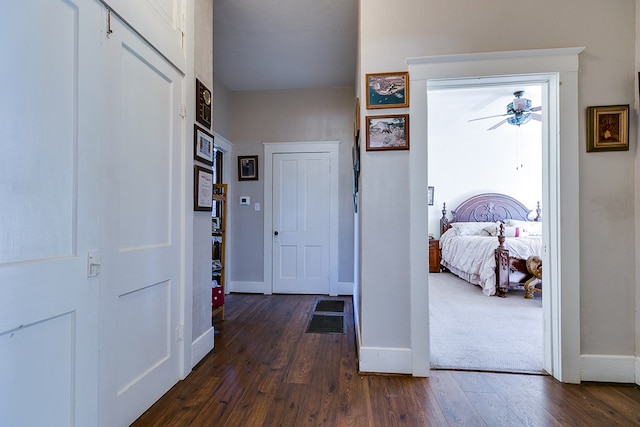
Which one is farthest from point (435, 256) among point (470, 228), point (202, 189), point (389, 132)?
point (202, 189)

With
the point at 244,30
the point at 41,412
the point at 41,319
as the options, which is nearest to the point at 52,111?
the point at 41,319

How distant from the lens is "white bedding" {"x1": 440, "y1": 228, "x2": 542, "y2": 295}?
407cm

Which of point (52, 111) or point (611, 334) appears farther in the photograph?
point (611, 334)

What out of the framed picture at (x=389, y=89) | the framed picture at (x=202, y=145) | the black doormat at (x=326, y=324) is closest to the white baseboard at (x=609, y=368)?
the black doormat at (x=326, y=324)

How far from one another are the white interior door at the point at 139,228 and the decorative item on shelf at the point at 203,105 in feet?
0.65

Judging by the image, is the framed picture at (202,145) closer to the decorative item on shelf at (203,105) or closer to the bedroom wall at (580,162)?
the decorative item on shelf at (203,105)

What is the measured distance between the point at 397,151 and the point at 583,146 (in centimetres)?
119

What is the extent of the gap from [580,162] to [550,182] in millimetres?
207

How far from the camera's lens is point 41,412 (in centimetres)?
106

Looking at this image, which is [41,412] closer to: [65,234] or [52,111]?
[65,234]

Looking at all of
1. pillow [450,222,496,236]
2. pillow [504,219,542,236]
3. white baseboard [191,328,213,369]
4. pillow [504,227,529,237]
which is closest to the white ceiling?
white baseboard [191,328,213,369]

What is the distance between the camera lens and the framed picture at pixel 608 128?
6.16 feet

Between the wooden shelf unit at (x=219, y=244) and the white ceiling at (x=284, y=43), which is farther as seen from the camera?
the wooden shelf unit at (x=219, y=244)

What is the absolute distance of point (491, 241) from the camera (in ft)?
14.2
